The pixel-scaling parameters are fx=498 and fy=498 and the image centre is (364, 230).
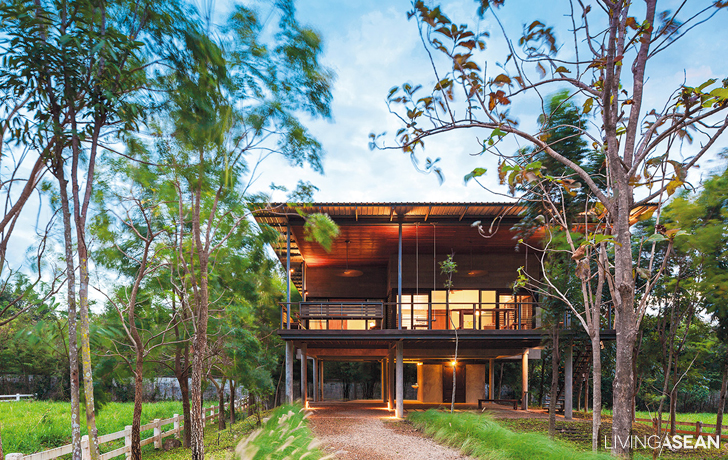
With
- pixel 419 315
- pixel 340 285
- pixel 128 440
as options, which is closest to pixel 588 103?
pixel 128 440

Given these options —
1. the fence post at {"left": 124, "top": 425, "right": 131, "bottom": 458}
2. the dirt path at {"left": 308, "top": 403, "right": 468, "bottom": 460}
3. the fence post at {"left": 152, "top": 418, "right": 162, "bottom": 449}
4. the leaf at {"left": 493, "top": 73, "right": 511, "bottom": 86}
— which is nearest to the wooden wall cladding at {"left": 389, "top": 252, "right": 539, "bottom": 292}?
the dirt path at {"left": 308, "top": 403, "right": 468, "bottom": 460}

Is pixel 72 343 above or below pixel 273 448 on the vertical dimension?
above

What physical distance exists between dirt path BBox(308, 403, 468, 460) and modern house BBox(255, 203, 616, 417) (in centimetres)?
142

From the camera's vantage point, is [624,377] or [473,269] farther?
[473,269]

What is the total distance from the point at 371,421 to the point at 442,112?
9.32 m

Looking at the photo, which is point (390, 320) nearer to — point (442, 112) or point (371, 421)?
point (371, 421)

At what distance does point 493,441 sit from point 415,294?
35.3ft

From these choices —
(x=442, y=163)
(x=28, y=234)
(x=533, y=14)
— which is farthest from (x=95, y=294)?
(x=533, y=14)

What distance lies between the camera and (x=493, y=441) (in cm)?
713

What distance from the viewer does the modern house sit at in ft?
43.8

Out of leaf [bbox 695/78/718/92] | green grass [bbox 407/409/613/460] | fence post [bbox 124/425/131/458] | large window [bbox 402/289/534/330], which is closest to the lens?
leaf [bbox 695/78/718/92]

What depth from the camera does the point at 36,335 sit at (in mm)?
8055

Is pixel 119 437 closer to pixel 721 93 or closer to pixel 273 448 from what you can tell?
pixel 273 448

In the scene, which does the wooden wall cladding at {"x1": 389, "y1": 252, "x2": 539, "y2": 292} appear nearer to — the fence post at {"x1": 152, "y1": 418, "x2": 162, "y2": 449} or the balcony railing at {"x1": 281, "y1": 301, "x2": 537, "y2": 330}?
the balcony railing at {"x1": 281, "y1": 301, "x2": 537, "y2": 330}
